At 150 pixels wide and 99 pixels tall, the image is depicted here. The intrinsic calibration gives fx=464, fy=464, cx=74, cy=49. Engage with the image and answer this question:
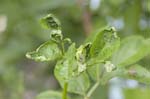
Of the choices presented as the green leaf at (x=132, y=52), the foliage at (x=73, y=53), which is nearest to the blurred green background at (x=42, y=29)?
the green leaf at (x=132, y=52)

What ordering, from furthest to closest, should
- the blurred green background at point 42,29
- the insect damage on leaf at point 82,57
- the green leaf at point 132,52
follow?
the blurred green background at point 42,29
the green leaf at point 132,52
the insect damage on leaf at point 82,57

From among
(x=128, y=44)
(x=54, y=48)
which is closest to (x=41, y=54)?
(x=54, y=48)

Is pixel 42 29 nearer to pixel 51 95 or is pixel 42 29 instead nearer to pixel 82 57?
pixel 51 95

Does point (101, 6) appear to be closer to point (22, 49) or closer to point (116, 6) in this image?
point (116, 6)

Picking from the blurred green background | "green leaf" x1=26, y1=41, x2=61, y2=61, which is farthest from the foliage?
the blurred green background

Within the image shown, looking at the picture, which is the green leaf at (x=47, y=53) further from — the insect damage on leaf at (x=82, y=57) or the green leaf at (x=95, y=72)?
the green leaf at (x=95, y=72)
